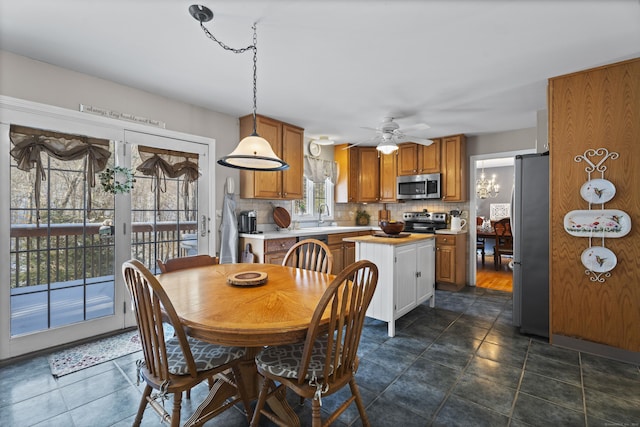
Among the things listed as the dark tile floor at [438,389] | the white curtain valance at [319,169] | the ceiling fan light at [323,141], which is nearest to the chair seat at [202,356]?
the dark tile floor at [438,389]

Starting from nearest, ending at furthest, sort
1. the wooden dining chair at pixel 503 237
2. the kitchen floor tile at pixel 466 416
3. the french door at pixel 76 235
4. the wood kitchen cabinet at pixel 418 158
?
the kitchen floor tile at pixel 466 416, the french door at pixel 76 235, the wood kitchen cabinet at pixel 418 158, the wooden dining chair at pixel 503 237

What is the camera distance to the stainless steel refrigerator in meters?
2.72

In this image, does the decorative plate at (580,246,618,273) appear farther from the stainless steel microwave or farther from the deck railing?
the deck railing

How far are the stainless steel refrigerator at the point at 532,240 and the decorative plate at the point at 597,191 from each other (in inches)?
11.8

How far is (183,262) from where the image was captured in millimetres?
2354

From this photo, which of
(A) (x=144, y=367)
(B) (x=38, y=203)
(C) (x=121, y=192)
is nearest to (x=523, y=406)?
(A) (x=144, y=367)

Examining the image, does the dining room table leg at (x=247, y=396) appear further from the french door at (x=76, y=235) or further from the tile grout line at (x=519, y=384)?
the french door at (x=76, y=235)

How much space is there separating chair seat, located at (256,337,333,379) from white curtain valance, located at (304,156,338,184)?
141 inches

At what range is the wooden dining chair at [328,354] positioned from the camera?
3.95ft

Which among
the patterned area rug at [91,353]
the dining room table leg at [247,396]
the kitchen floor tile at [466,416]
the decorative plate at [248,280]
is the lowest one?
the kitchen floor tile at [466,416]

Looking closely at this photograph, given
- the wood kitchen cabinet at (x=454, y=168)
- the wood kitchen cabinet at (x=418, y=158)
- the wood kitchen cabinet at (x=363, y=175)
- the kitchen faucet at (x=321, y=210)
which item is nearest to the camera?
the wood kitchen cabinet at (x=454, y=168)

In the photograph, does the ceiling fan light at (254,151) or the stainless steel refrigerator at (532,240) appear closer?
the ceiling fan light at (254,151)

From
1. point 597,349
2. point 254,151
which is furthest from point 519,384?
point 254,151

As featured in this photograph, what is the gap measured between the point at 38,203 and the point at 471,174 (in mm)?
5391
